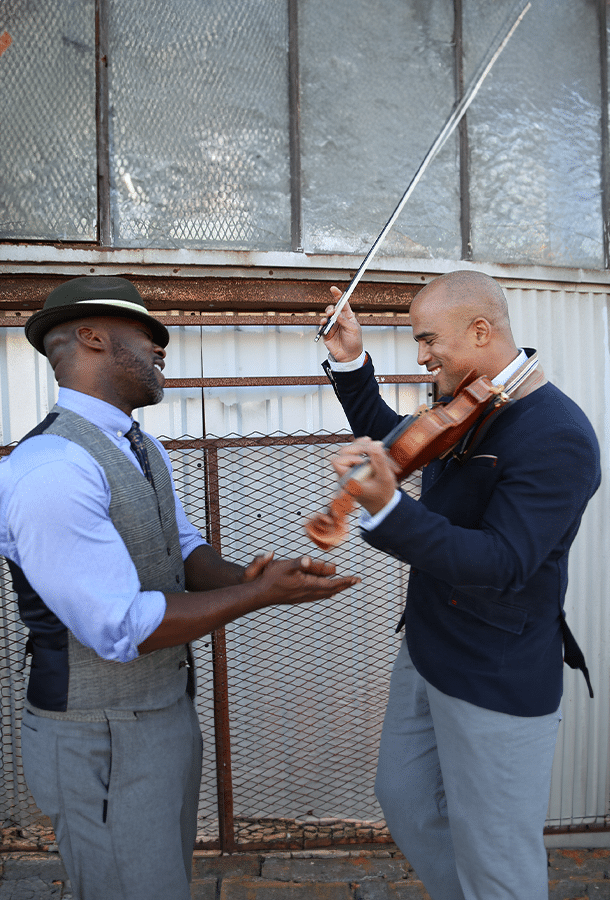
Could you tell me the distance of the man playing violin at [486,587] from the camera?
5.08 feet

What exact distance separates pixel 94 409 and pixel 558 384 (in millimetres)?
2630

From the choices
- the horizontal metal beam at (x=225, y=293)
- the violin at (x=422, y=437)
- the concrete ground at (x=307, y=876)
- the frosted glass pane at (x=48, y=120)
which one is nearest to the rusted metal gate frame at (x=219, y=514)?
the concrete ground at (x=307, y=876)

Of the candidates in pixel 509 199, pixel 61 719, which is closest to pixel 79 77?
pixel 509 199

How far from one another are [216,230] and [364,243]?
0.77m

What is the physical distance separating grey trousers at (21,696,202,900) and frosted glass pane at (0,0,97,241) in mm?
2312

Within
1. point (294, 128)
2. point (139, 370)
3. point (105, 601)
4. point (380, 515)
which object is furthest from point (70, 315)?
point (294, 128)

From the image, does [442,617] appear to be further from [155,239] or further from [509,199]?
[509,199]

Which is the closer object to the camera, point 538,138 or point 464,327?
point 464,327

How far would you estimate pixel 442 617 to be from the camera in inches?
73.4

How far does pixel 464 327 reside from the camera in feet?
6.05

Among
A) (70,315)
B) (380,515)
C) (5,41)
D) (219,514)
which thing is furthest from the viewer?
(219,514)

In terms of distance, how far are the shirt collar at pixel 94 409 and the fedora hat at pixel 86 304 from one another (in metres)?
0.20

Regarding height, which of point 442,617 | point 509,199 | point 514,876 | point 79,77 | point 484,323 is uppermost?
point 79,77

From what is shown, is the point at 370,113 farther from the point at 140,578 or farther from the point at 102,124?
the point at 140,578
